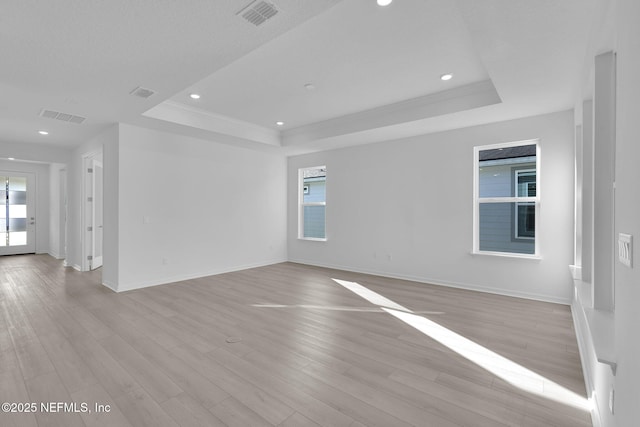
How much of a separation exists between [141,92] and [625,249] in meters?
4.21

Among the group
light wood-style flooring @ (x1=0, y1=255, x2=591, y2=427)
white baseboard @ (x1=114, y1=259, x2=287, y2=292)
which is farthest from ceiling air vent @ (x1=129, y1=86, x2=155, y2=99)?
white baseboard @ (x1=114, y1=259, x2=287, y2=292)

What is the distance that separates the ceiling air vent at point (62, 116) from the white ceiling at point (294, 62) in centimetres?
14

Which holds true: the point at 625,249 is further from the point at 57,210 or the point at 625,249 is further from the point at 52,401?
the point at 57,210

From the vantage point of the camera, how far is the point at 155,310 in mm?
3707

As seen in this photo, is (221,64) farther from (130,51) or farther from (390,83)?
(390,83)

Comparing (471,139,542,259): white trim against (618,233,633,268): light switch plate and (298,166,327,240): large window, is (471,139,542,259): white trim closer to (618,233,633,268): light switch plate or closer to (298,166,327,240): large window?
(298,166,327,240): large window

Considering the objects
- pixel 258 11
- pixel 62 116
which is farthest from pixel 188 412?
pixel 62 116

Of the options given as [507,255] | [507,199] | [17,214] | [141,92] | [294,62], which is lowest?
[507,255]

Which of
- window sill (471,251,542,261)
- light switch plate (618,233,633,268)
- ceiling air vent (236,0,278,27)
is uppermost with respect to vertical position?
ceiling air vent (236,0,278,27)

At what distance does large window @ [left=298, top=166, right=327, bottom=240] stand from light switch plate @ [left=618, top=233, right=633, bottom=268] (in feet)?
18.8

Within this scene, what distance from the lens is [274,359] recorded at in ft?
8.23

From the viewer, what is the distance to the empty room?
1934 millimetres

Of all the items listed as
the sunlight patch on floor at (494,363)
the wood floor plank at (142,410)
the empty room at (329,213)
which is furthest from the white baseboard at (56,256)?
the sunlight patch on floor at (494,363)

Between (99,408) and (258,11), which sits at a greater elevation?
(258,11)
